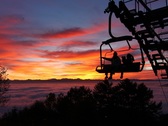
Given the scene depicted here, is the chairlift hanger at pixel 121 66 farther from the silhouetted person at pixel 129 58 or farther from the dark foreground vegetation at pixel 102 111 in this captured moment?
the dark foreground vegetation at pixel 102 111

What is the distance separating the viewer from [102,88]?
2655 inches

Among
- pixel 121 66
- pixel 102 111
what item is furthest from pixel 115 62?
pixel 102 111

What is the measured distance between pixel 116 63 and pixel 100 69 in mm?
862

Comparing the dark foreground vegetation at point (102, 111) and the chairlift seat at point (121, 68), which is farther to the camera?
the dark foreground vegetation at point (102, 111)

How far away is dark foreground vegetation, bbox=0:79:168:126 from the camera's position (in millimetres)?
60281

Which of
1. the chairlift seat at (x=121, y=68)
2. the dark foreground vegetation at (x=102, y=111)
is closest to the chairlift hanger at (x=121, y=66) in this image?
the chairlift seat at (x=121, y=68)

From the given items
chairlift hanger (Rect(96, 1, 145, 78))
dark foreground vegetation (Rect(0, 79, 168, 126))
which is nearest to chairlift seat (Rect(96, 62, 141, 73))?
chairlift hanger (Rect(96, 1, 145, 78))

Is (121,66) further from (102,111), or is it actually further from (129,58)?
(102,111)

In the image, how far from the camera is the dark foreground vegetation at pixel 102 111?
198 ft

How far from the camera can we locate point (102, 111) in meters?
63.5

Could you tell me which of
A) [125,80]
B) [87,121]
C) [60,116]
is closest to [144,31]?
[87,121]

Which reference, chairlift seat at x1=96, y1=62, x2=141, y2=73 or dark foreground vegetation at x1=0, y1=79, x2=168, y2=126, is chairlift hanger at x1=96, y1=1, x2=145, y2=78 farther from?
dark foreground vegetation at x1=0, y1=79, x2=168, y2=126

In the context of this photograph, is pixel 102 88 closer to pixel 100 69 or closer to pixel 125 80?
pixel 125 80

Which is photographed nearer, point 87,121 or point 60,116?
point 87,121
